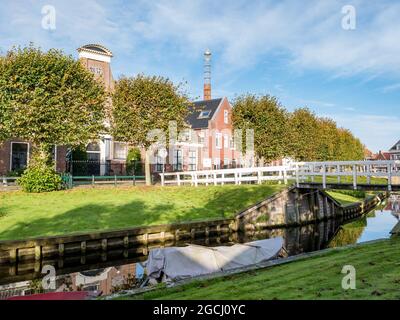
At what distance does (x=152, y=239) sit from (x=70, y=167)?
69.1 feet

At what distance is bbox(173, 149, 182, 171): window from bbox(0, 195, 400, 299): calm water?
81.8ft

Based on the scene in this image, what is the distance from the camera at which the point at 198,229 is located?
2291 cm

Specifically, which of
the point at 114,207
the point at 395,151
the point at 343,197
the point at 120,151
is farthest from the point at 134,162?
the point at 395,151

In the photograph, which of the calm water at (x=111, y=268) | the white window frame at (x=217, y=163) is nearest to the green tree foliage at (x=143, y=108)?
the calm water at (x=111, y=268)

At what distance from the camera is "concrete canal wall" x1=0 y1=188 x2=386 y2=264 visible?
1695 cm

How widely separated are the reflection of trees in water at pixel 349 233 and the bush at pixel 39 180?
62.6 ft

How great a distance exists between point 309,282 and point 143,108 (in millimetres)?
28305

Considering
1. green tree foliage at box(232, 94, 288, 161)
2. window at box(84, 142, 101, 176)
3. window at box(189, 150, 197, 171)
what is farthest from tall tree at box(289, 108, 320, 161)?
window at box(84, 142, 101, 176)

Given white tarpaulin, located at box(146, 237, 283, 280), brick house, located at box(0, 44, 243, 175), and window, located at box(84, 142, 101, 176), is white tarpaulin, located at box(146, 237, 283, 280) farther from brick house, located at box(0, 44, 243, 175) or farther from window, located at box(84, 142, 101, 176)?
window, located at box(84, 142, 101, 176)

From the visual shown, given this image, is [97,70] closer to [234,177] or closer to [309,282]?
[234,177]

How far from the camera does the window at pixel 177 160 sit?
50.1 meters

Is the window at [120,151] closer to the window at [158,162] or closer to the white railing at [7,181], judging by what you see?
Answer: the window at [158,162]

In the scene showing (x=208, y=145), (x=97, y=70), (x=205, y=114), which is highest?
(x=97, y=70)
